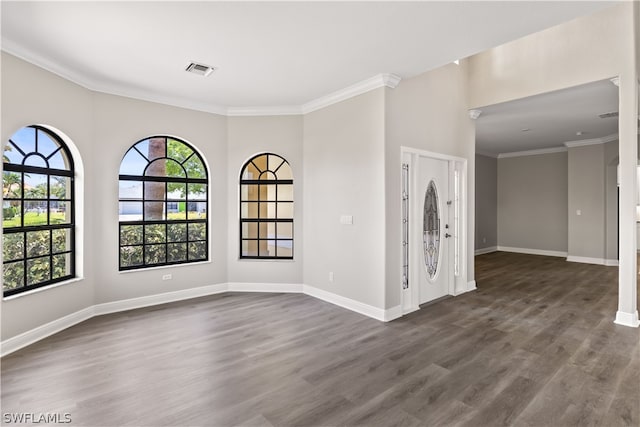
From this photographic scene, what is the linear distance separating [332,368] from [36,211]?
3.59m

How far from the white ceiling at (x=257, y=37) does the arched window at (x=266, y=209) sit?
1509mm

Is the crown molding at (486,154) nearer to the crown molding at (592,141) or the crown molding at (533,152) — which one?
the crown molding at (533,152)

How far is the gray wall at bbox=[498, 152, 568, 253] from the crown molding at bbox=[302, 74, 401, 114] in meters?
7.20

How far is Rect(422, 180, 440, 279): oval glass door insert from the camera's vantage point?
190 inches

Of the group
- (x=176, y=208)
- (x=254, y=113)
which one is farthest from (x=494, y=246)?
(x=176, y=208)

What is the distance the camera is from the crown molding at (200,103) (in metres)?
3.42

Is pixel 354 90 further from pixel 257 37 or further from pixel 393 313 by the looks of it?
pixel 393 313

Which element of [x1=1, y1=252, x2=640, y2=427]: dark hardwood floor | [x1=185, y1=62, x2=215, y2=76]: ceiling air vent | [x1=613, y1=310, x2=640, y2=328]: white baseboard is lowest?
[x1=1, y1=252, x2=640, y2=427]: dark hardwood floor

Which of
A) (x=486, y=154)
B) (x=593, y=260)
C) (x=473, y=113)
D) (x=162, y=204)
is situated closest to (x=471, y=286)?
(x=473, y=113)

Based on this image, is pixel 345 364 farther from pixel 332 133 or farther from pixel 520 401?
pixel 332 133

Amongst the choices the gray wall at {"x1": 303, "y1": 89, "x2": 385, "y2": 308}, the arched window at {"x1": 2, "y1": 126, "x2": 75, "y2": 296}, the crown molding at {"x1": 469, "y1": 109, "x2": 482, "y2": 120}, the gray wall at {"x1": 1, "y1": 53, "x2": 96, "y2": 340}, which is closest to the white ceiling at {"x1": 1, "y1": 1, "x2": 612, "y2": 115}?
the gray wall at {"x1": 1, "y1": 53, "x2": 96, "y2": 340}

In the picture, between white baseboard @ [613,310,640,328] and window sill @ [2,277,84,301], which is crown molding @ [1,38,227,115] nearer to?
window sill @ [2,277,84,301]

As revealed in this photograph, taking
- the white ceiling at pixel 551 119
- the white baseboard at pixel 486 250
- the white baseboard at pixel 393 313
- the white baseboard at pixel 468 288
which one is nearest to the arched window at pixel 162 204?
the white baseboard at pixel 393 313

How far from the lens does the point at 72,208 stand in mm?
4094
